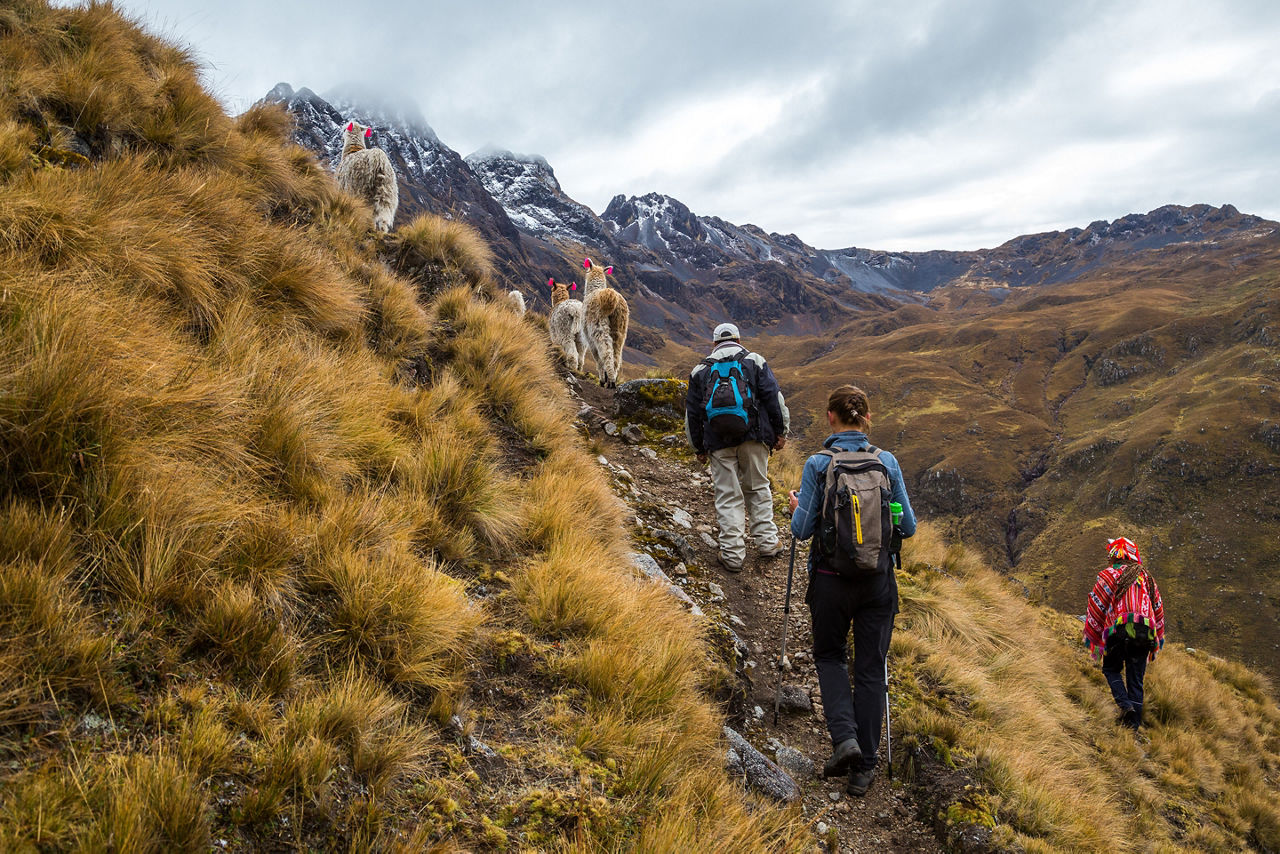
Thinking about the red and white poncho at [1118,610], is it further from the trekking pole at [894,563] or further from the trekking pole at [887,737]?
the trekking pole at [894,563]

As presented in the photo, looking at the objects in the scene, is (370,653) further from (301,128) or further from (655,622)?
(301,128)

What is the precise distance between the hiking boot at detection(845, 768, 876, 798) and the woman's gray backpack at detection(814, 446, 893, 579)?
1.40 metres

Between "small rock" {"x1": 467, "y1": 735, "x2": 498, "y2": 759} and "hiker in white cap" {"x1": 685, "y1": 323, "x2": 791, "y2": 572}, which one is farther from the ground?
"hiker in white cap" {"x1": 685, "y1": 323, "x2": 791, "y2": 572}

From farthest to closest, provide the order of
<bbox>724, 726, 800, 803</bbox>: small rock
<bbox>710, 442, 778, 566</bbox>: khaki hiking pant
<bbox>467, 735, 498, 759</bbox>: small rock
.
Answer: <bbox>710, 442, 778, 566</bbox>: khaki hiking pant → <bbox>724, 726, 800, 803</bbox>: small rock → <bbox>467, 735, 498, 759</bbox>: small rock

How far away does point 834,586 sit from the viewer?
4.20 m

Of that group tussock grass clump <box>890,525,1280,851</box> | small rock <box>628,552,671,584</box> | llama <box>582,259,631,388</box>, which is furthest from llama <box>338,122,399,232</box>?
tussock grass clump <box>890,525,1280,851</box>

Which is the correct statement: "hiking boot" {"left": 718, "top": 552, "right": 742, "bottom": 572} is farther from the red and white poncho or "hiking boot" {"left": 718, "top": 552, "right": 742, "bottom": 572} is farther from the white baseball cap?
the red and white poncho

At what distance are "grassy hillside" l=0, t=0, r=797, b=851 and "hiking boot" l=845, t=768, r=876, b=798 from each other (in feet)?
4.36

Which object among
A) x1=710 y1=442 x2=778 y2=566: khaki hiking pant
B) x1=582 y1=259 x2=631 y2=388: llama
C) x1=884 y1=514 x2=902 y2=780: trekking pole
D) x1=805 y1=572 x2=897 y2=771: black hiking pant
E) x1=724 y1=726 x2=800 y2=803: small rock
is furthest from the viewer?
x1=582 y1=259 x2=631 y2=388: llama

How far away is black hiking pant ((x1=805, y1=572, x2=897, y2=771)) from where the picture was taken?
4074mm

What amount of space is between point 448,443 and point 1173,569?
105 m

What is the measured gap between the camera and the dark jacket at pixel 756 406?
6367 mm

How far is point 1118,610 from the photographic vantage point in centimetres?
774

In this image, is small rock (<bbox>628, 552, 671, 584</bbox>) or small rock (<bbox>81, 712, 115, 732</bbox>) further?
small rock (<bbox>628, 552, 671, 584</bbox>)
